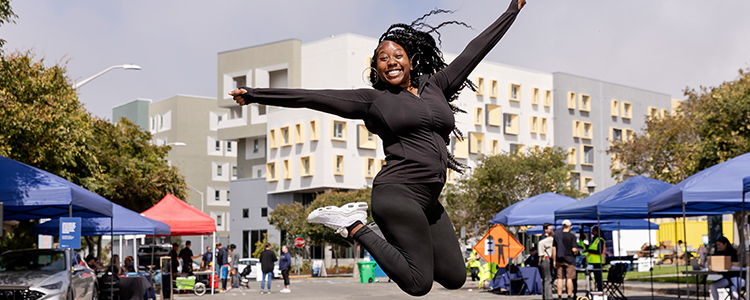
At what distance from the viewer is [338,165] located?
70.4 meters

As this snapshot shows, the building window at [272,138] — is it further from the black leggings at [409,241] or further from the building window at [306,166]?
the black leggings at [409,241]

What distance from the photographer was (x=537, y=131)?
84688mm

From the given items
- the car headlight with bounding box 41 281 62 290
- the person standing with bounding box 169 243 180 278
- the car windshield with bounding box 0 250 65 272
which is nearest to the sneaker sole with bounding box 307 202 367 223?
the car headlight with bounding box 41 281 62 290

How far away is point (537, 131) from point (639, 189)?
6534cm

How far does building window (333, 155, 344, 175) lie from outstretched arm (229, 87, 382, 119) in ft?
212

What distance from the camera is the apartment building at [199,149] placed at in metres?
97.0

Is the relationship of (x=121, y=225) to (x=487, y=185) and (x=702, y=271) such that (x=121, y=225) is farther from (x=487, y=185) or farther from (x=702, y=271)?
(x=487, y=185)

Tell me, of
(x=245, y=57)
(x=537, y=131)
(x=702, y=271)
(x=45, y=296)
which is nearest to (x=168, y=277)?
(x=45, y=296)

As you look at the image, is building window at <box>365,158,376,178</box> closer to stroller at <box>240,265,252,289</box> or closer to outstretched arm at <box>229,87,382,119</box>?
stroller at <box>240,265,252,289</box>

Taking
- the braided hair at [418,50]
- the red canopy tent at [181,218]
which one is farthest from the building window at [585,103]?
the braided hair at [418,50]

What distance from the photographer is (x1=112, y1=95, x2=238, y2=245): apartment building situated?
97.0m

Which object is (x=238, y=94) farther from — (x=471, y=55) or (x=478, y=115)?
(x=478, y=115)

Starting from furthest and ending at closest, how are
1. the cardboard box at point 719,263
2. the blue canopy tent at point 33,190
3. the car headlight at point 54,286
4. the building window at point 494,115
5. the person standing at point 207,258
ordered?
the building window at point 494,115 < the person standing at point 207,258 < the car headlight at point 54,286 < the cardboard box at point 719,263 < the blue canopy tent at point 33,190

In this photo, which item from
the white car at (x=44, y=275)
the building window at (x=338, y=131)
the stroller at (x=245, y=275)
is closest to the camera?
the white car at (x=44, y=275)
